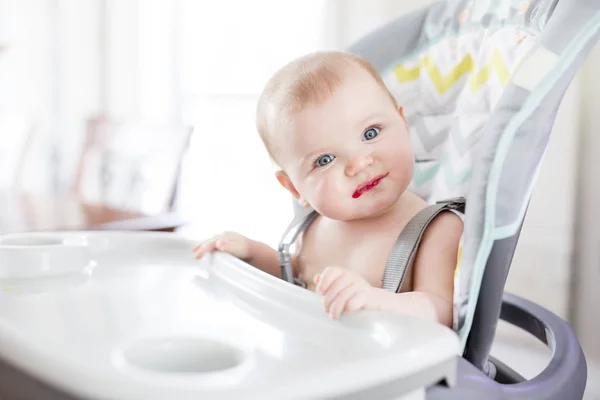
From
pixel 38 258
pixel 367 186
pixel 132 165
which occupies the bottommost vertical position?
pixel 132 165

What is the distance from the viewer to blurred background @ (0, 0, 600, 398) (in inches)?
80.8

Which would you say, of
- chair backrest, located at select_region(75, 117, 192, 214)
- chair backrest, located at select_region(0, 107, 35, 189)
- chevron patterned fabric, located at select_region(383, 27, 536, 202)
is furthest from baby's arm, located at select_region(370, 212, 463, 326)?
chair backrest, located at select_region(0, 107, 35, 189)

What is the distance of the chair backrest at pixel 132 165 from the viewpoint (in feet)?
5.71

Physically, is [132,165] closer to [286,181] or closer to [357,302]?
[286,181]

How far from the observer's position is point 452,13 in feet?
3.02

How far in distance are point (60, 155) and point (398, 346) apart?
261 cm

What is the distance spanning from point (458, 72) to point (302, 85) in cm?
28

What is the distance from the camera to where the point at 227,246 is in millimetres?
819

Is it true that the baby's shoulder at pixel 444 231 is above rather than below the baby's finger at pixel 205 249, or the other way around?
above

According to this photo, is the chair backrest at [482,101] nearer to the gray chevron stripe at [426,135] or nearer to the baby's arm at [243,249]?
the gray chevron stripe at [426,135]

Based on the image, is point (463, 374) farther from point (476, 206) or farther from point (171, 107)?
point (171, 107)

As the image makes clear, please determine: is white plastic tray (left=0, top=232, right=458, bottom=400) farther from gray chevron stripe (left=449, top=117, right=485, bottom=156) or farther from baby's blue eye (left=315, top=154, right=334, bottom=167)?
gray chevron stripe (left=449, top=117, right=485, bottom=156)

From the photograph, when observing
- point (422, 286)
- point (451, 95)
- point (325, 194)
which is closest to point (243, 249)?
point (325, 194)

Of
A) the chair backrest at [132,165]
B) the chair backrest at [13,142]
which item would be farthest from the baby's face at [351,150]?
the chair backrest at [13,142]
